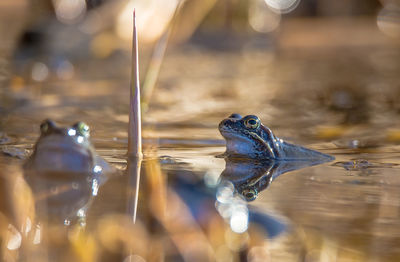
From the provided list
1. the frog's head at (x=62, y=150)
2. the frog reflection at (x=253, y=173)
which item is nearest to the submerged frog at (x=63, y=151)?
the frog's head at (x=62, y=150)

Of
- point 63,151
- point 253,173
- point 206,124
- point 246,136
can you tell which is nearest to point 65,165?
point 63,151

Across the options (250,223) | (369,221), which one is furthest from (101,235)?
(369,221)

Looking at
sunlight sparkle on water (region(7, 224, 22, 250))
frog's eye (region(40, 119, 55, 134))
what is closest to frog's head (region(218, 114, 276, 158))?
frog's eye (region(40, 119, 55, 134))

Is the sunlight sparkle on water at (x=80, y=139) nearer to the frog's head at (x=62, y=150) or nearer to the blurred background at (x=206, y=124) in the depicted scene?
the frog's head at (x=62, y=150)

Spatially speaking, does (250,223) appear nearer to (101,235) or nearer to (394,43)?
(101,235)

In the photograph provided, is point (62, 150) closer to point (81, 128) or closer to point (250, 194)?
point (81, 128)

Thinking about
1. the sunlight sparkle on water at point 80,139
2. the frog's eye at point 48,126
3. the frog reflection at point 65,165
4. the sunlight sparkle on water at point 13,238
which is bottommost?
the sunlight sparkle on water at point 13,238
